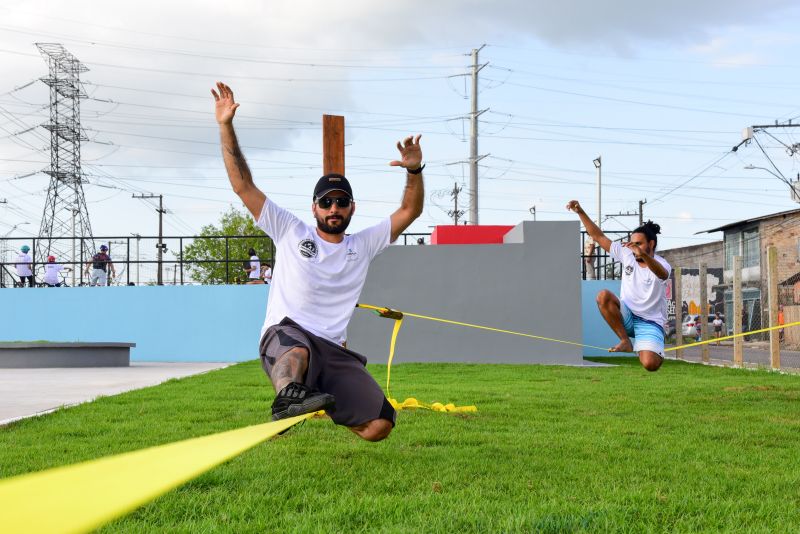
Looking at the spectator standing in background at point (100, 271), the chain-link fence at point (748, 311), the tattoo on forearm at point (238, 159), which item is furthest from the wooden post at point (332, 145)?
the spectator standing in background at point (100, 271)

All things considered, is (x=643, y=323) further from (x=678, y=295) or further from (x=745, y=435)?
(x=678, y=295)

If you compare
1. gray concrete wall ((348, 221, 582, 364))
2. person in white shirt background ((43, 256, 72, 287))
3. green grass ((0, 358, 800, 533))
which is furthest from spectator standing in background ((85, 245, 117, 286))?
green grass ((0, 358, 800, 533))

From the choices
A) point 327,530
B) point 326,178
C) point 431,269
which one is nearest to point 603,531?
point 327,530

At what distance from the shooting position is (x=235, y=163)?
216 inches

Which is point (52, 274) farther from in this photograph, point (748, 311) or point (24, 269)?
point (748, 311)

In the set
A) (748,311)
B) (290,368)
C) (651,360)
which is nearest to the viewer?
(290,368)

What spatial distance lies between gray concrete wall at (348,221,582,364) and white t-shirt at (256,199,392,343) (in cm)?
1429

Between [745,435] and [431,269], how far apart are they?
13268 millimetres

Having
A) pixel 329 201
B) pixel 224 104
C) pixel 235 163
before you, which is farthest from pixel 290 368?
pixel 224 104

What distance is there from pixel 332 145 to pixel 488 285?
1191 cm

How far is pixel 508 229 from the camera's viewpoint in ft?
72.3

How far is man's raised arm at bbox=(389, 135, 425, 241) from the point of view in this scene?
5.98 metres

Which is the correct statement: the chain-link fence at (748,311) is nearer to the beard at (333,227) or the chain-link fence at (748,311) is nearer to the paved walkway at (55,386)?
the paved walkway at (55,386)

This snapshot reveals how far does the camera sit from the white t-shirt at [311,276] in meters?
5.38
